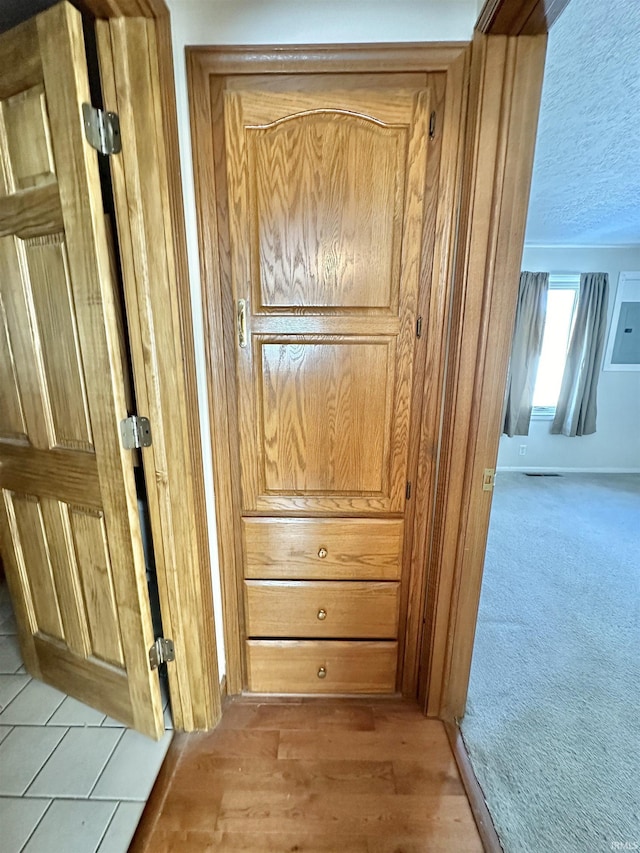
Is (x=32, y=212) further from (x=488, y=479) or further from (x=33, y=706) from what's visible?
(x=33, y=706)

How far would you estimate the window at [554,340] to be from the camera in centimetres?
389

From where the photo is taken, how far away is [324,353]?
1.24 m

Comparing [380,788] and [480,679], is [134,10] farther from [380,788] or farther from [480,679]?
[480,679]

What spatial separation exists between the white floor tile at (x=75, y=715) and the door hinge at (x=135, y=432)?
1084 millimetres

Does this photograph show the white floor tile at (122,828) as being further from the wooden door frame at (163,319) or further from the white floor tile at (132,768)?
the wooden door frame at (163,319)

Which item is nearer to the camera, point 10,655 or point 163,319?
point 163,319

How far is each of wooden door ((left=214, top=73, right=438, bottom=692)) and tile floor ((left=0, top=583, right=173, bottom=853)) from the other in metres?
0.46

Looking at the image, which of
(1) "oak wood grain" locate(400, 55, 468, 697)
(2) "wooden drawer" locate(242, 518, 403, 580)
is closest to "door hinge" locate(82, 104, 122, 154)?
(1) "oak wood grain" locate(400, 55, 468, 697)

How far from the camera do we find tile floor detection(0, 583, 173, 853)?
3.52 feet

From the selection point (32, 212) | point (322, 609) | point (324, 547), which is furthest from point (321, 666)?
point (32, 212)

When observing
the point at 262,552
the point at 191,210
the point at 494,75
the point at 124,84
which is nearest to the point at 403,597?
the point at 262,552

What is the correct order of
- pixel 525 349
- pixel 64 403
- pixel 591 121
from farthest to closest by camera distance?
pixel 525 349, pixel 591 121, pixel 64 403

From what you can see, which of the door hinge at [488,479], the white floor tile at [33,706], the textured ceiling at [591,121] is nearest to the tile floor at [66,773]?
the white floor tile at [33,706]

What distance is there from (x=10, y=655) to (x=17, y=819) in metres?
0.79
